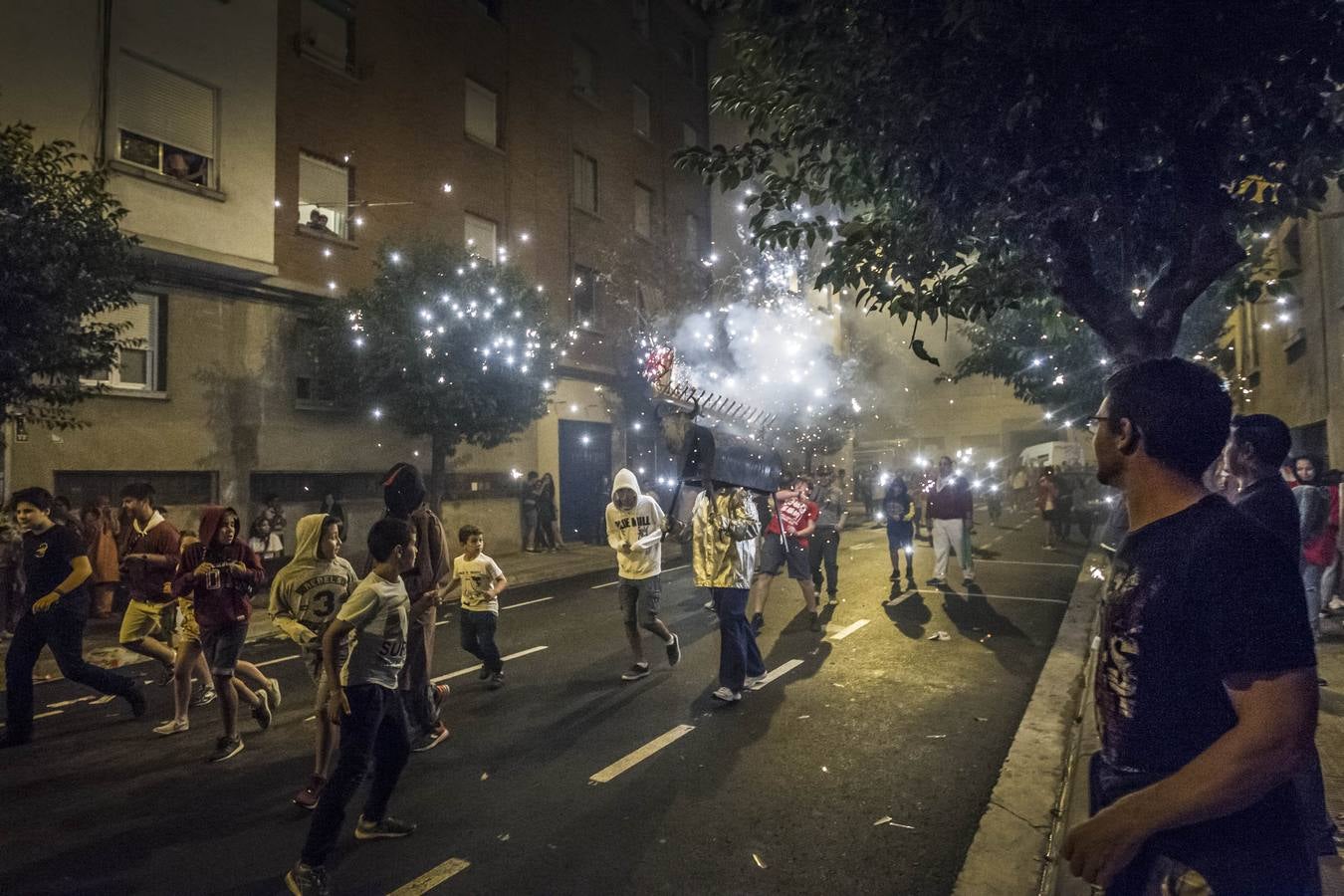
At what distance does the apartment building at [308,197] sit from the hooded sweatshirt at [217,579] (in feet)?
24.8

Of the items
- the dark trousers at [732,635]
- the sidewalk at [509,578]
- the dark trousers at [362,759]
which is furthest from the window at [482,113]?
the dark trousers at [362,759]

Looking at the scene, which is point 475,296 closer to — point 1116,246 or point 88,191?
point 88,191

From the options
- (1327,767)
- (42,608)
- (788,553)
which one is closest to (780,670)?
(788,553)

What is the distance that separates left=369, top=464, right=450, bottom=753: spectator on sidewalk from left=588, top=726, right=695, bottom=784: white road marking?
1.34 m

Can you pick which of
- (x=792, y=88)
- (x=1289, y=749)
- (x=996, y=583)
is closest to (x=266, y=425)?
(x=792, y=88)

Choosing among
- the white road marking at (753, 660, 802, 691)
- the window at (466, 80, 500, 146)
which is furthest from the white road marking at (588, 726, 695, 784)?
the window at (466, 80, 500, 146)

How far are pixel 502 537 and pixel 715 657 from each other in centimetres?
1119

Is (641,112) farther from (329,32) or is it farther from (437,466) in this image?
(437,466)

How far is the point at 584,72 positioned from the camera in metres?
22.4

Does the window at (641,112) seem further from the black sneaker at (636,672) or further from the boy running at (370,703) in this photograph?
the boy running at (370,703)

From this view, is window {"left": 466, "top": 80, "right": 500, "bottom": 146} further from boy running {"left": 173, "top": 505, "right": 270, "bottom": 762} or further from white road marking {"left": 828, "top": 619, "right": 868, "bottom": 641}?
boy running {"left": 173, "top": 505, "right": 270, "bottom": 762}

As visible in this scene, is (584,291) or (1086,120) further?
(584,291)

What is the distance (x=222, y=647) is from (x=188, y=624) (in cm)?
71

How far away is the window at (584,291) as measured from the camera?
835 inches
